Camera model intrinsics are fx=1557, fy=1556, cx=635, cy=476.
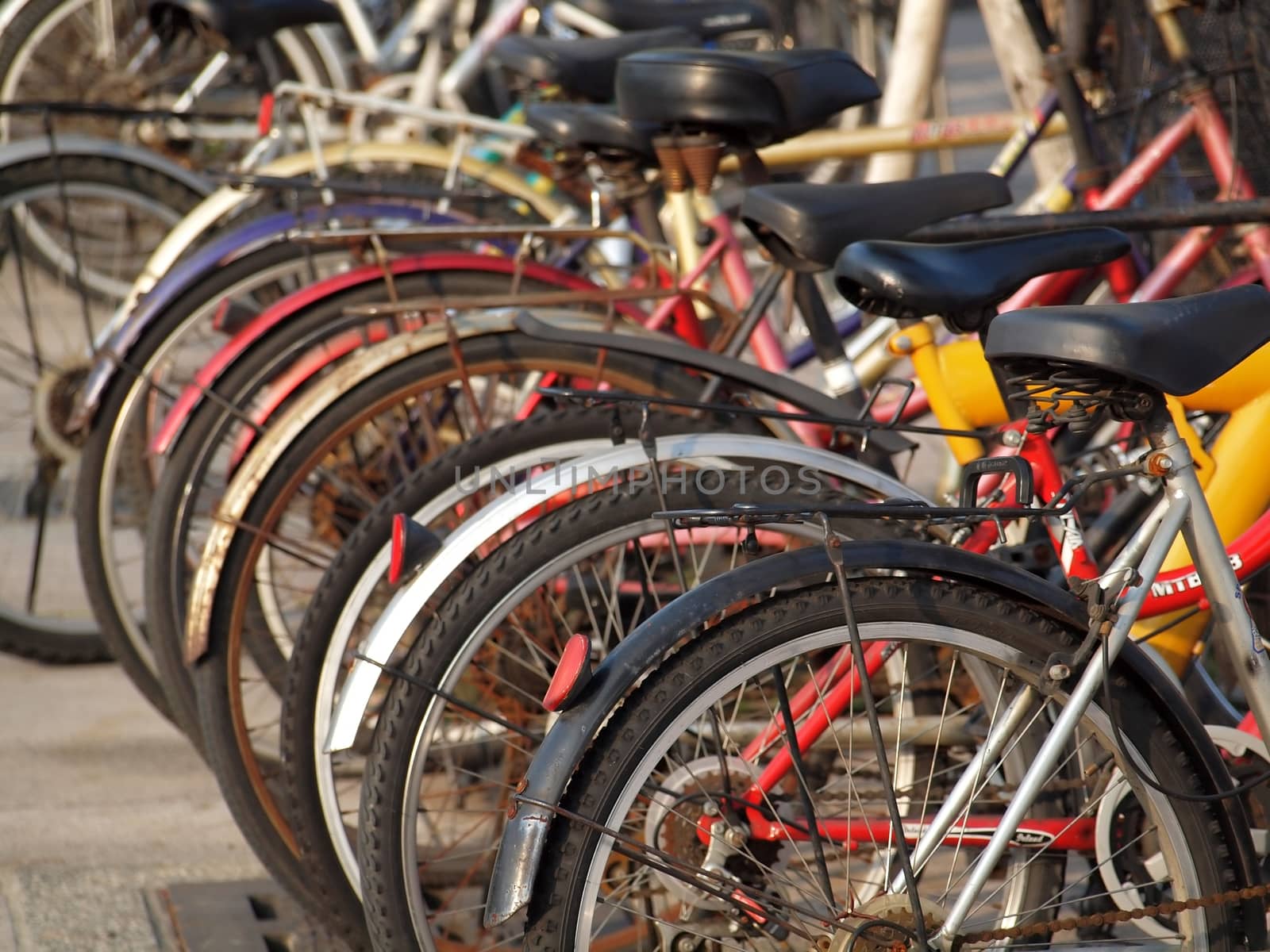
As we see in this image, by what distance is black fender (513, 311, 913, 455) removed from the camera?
8.44ft

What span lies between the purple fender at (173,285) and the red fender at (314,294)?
0.37m

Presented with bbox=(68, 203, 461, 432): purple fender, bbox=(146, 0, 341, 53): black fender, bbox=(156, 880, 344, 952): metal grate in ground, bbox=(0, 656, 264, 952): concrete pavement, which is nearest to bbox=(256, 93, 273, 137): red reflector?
bbox=(146, 0, 341, 53): black fender

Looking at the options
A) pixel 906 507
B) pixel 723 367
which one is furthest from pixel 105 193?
pixel 906 507

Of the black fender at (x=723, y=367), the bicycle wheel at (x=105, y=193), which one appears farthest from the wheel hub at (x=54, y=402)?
the black fender at (x=723, y=367)

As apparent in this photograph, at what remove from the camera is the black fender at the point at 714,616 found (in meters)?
1.81

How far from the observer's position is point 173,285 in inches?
Answer: 138

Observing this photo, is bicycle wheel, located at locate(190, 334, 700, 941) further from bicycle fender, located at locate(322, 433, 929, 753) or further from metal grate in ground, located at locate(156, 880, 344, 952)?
bicycle fender, located at locate(322, 433, 929, 753)

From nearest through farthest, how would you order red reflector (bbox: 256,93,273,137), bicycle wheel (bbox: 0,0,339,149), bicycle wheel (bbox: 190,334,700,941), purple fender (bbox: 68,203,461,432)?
bicycle wheel (bbox: 190,334,700,941) < purple fender (bbox: 68,203,461,432) < red reflector (bbox: 256,93,273,137) < bicycle wheel (bbox: 0,0,339,149)

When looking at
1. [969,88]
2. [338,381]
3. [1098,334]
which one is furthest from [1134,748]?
[969,88]

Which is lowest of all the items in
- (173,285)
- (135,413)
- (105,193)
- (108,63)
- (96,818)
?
(96,818)

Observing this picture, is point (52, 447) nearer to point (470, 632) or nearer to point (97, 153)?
point (97, 153)

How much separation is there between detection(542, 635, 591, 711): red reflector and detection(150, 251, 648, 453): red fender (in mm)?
1416

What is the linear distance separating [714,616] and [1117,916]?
64cm

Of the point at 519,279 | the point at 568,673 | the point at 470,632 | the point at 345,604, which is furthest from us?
the point at 519,279
